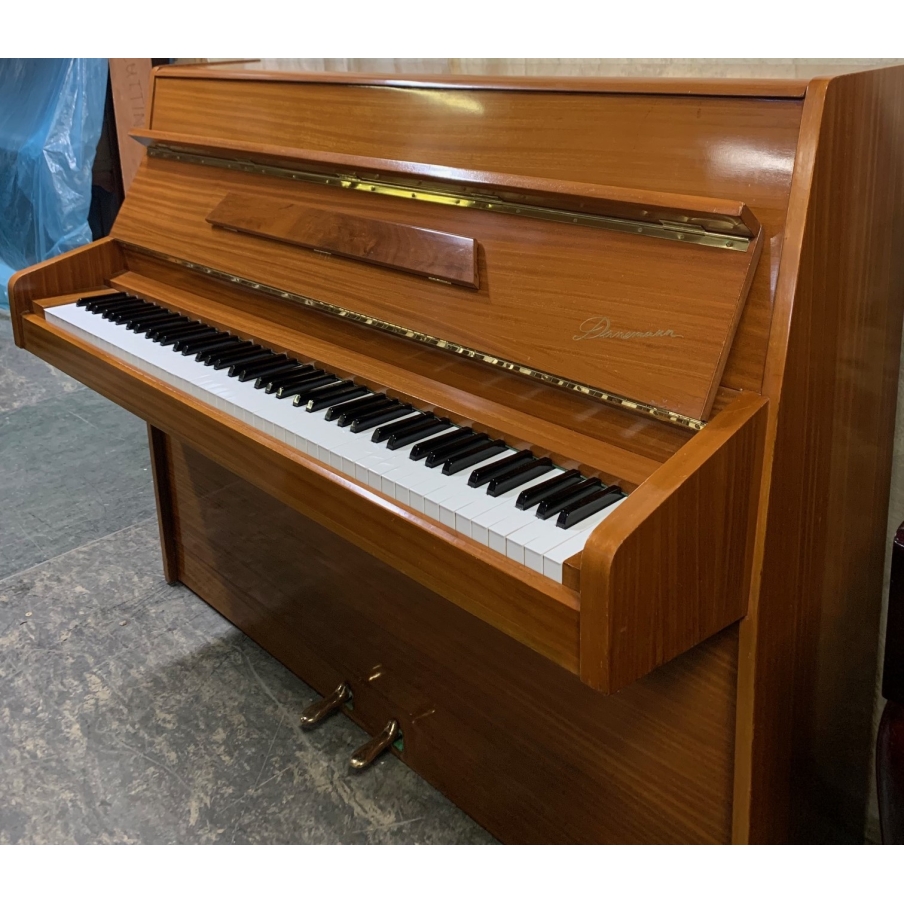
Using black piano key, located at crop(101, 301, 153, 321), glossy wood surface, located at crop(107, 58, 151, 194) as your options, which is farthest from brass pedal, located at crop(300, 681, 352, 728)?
glossy wood surface, located at crop(107, 58, 151, 194)

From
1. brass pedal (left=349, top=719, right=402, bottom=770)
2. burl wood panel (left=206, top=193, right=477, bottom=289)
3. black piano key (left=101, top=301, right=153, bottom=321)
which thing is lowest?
brass pedal (left=349, top=719, right=402, bottom=770)

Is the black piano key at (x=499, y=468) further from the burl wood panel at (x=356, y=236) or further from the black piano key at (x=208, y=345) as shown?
the black piano key at (x=208, y=345)

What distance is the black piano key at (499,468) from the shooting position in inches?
46.9

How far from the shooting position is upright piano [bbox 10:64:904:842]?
3.46ft

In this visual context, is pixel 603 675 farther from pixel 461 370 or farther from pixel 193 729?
pixel 193 729

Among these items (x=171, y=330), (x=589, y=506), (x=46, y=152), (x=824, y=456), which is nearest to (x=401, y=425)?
(x=589, y=506)

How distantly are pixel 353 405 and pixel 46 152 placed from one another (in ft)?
13.5

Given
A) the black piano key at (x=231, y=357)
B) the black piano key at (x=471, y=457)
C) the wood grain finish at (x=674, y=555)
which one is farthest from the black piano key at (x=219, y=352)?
the wood grain finish at (x=674, y=555)

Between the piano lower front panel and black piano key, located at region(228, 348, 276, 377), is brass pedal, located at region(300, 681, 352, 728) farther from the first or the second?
black piano key, located at region(228, 348, 276, 377)

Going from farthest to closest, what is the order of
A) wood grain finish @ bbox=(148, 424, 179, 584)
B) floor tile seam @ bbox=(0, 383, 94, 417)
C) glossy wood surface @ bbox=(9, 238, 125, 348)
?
floor tile seam @ bbox=(0, 383, 94, 417) < wood grain finish @ bbox=(148, 424, 179, 584) < glossy wood surface @ bbox=(9, 238, 125, 348)

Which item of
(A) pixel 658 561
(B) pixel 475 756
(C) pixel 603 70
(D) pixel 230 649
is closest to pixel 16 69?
(D) pixel 230 649

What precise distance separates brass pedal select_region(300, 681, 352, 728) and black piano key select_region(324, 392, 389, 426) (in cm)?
78

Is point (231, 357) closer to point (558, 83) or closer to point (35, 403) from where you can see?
point (558, 83)

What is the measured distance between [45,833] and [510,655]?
94 cm
